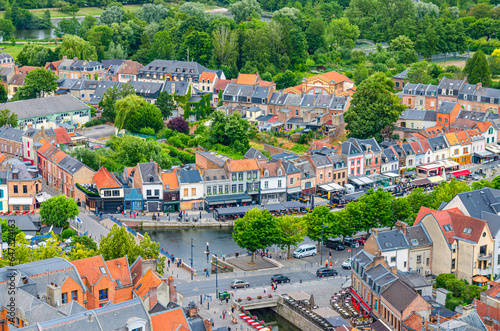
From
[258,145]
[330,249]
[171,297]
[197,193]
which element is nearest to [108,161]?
[197,193]

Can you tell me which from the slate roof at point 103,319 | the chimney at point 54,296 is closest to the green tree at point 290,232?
the chimney at point 54,296

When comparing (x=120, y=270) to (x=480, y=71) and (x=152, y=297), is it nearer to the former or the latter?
(x=152, y=297)

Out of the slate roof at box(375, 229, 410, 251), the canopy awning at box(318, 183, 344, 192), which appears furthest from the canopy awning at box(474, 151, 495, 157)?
the slate roof at box(375, 229, 410, 251)

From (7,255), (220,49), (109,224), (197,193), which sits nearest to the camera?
(7,255)

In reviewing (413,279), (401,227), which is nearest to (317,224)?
(401,227)

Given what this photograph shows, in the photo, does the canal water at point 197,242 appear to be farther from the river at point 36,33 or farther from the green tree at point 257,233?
the river at point 36,33

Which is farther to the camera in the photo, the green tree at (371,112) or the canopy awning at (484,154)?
the green tree at (371,112)

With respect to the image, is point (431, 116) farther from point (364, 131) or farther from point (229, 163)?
point (229, 163)
